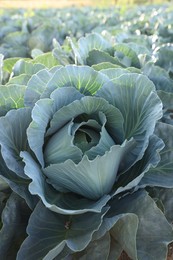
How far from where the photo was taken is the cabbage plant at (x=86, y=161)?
1.19m

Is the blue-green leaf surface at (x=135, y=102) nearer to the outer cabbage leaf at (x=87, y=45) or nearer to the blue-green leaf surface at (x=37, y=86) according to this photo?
the blue-green leaf surface at (x=37, y=86)

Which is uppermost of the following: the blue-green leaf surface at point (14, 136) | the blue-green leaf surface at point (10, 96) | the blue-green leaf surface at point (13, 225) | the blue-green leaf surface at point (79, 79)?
the blue-green leaf surface at point (79, 79)

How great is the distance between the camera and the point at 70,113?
4.14 ft

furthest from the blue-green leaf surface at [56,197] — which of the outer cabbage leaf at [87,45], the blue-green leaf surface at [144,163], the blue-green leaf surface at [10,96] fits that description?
the outer cabbage leaf at [87,45]

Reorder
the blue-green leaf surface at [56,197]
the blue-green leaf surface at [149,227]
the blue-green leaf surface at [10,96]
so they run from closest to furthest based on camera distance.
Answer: the blue-green leaf surface at [56,197] < the blue-green leaf surface at [149,227] < the blue-green leaf surface at [10,96]

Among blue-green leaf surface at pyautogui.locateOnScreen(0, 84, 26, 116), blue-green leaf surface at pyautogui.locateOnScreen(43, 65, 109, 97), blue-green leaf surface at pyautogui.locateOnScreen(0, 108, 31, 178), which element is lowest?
blue-green leaf surface at pyautogui.locateOnScreen(0, 108, 31, 178)

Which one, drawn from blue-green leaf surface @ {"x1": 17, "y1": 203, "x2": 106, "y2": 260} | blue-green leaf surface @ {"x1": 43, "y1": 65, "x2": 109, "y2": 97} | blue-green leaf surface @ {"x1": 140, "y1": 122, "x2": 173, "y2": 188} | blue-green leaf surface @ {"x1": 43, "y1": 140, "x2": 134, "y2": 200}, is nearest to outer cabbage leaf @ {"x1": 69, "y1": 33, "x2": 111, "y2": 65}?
blue-green leaf surface @ {"x1": 43, "y1": 65, "x2": 109, "y2": 97}

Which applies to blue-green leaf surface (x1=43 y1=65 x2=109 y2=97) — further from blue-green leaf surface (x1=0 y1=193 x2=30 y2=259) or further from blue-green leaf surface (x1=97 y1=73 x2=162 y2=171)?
blue-green leaf surface (x1=0 y1=193 x2=30 y2=259)

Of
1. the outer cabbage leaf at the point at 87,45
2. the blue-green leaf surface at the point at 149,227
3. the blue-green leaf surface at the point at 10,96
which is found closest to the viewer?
the blue-green leaf surface at the point at 149,227

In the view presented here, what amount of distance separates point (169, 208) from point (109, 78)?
1.66ft

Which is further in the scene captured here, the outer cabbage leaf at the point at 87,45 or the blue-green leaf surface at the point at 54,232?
the outer cabbage leaf at the point at 87,45

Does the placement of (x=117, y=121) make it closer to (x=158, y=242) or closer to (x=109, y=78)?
(x=109, y=78)

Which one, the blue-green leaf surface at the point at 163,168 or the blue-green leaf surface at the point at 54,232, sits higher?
the blue-green leaf surface at the point at 163,168

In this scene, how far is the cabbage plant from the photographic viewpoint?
3.92 ft
